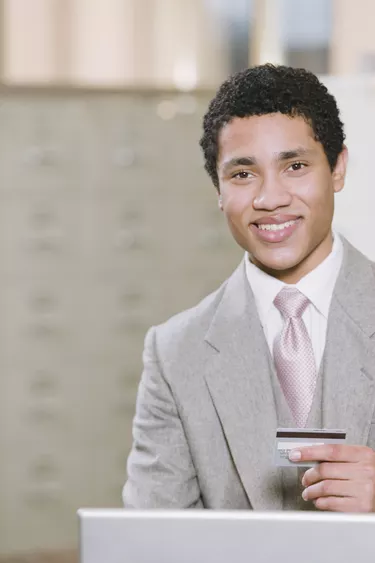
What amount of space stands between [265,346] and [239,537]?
77 centimetres

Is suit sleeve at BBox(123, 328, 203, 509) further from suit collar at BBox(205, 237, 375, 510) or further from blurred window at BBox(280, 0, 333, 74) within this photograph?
blurred window at BBox(280, 0, 333, 74)

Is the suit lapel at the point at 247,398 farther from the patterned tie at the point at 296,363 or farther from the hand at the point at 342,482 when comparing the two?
the hand at the point at 342,482

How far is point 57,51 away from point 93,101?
8.4 inches

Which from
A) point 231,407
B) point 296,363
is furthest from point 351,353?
point 231,407

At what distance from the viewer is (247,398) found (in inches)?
56.9

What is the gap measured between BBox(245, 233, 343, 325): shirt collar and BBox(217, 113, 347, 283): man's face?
46 mm

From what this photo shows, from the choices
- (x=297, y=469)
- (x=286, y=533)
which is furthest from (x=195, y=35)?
(x=286, y=533)

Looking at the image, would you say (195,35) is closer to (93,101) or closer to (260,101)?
(93,101)

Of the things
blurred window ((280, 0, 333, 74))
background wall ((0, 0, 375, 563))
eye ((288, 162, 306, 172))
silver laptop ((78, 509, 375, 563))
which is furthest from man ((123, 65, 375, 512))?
background wall ((0, 0, 375, 563))

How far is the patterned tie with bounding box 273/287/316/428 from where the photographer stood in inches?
57.3

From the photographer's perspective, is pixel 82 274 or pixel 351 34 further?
pixel 82 274

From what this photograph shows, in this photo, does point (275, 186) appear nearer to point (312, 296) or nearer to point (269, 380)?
point (312, 296)

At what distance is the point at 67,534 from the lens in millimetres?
3006

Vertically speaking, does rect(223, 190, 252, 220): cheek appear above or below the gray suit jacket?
above
